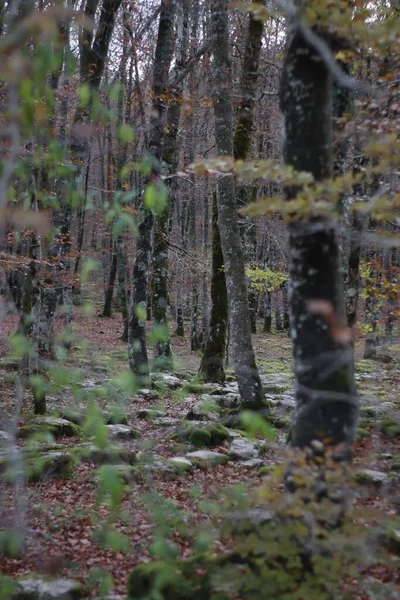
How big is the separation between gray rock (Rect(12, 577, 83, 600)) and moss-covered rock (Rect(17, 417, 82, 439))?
307 centimetres

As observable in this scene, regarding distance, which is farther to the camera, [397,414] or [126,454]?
[397,414]

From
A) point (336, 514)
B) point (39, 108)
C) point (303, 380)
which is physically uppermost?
point (39, 108)

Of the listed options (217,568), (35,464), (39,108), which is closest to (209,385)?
(35,464)

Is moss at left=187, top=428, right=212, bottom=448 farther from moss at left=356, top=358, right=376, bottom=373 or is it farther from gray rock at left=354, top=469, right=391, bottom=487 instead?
moss at left=356, top=358, right=376, bottom=373

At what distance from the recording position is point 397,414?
662 centimetres

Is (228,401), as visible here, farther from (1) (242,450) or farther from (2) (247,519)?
(2) (247,519)

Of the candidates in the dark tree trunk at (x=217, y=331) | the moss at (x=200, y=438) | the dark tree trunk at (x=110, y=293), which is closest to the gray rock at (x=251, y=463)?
the moss at (x=200, y=438)

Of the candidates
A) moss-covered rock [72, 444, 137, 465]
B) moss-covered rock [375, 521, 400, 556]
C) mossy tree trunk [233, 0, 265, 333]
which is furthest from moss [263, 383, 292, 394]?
moss-covered rock [375, 521, 400, 556]

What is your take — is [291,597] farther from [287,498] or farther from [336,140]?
[336,140]

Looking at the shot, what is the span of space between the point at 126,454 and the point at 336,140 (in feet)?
13.7

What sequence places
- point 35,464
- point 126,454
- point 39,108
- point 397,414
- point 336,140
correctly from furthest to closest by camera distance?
1. point 397,414
2. point 126,454
3. point 35,464
4. point 336,140
5. point 39,108

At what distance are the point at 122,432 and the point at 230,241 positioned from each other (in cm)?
330

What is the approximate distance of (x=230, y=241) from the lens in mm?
7875

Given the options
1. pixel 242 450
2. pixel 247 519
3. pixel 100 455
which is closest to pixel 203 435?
pixel 242 450
